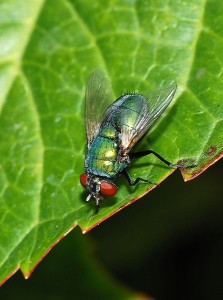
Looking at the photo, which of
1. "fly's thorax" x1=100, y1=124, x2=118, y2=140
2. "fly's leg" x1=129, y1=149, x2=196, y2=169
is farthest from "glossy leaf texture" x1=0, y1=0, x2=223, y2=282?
"fly's thorax" x1=100, y1=124, x2=118, y2=140

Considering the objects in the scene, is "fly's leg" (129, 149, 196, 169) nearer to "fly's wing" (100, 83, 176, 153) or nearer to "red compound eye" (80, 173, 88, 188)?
"fly's wing" (100, 83, 176, 153)

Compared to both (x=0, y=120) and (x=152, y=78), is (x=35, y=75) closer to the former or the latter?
(x=0, y=120)

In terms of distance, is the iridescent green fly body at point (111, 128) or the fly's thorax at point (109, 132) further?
the fly's thorax at point (109, 132)

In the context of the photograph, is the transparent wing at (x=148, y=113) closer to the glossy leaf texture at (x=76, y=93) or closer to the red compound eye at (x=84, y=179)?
the glossy leaf texture at (x=76, y=93)

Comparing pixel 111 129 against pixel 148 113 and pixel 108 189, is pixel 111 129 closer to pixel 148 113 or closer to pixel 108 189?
pixel 148 113

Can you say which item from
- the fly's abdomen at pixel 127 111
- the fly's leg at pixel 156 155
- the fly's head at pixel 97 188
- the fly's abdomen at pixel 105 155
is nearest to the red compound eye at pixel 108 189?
the fly's head at pixel 97 188

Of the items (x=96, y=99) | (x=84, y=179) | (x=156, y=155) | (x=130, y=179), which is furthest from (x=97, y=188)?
(x=96, y=99)

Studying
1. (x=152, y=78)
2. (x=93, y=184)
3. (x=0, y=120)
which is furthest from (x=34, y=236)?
(x=152, y=78)
